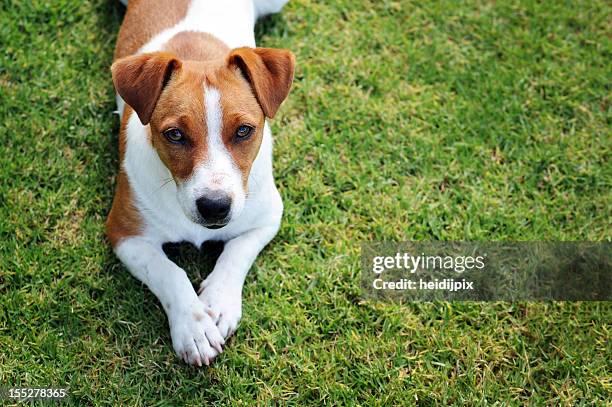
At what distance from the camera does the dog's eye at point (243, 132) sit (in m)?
4.21

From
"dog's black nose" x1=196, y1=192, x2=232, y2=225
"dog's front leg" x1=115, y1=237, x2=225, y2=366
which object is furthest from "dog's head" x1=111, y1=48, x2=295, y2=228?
"dog's front leg" x1=115, y1=237, x2=225, y2=366

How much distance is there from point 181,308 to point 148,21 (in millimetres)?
2115

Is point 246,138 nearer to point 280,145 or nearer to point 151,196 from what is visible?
point 151,196

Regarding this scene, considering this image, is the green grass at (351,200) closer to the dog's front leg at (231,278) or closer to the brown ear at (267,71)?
the dog's front leg at (231,278)

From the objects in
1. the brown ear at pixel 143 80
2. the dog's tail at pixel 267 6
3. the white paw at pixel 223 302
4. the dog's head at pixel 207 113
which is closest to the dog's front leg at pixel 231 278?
the white paw at pixel 223 302

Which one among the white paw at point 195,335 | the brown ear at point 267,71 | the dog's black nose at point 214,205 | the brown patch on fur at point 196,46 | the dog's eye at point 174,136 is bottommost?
the white paw at point 195,335

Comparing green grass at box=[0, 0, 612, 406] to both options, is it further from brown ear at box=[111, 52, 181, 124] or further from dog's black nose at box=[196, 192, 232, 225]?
brown ear at box=[111, 52, 181, 124]

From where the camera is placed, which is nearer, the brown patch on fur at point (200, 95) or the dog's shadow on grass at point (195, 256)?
the brown patch on fur at point (200, 95)

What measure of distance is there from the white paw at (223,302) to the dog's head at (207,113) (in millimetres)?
567

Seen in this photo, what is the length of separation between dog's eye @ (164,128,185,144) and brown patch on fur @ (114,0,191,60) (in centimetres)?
129

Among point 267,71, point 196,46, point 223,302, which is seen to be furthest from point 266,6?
point 223,302

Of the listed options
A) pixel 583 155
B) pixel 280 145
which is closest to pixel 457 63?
pixel 583 155

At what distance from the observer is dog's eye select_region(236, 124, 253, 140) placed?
421 centimetres

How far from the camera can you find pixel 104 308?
15.8 feet
